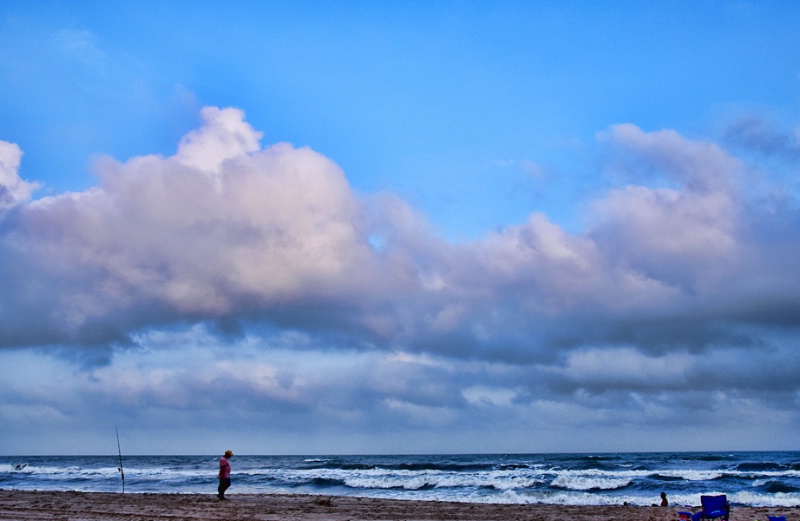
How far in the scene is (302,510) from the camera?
2003 centimetres

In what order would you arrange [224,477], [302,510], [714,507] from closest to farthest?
[714,507], [302,510], [224,477]

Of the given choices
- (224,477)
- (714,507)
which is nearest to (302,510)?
(224,477)

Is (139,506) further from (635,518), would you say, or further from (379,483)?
(379,483)

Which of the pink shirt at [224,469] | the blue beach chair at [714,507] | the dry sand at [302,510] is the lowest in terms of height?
the dry sand at [302,510]

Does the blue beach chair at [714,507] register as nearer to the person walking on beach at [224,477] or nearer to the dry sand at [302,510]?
the dry sand at [302,510]

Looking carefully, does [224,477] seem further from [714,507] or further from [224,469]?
[714,507]

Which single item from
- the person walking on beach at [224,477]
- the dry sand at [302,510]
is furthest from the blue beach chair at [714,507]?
the person walking on beach at [224,477]

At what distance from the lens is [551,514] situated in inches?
792

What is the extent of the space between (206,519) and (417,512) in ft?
20.0

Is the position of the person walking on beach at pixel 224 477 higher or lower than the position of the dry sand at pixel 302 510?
higher

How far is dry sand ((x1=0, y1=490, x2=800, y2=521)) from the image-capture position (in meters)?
18.3

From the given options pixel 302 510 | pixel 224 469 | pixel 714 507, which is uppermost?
pixel 224 469

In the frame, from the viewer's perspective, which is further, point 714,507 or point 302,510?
point 302,510

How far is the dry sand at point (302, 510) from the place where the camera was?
18281 millimetres
